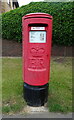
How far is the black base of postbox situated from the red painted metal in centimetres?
10

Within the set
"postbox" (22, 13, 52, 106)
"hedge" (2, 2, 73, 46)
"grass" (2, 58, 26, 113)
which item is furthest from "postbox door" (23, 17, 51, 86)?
"hedge" (2, 2, 73, 46)

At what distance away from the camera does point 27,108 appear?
2564mm

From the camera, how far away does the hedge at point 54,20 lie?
21.8ft

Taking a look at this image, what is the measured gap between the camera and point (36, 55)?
2.44m

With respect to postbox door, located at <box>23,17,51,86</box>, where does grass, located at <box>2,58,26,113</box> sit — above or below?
below

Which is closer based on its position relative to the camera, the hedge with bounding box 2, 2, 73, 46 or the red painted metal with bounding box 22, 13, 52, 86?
the red painted metal with bounding box 22, 13, 52, 86

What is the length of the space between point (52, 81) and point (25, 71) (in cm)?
160

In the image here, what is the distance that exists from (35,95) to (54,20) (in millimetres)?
5280

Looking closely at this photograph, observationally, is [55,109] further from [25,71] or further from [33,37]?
[33,37]

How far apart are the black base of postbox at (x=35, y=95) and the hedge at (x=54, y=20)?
4846 millimetres

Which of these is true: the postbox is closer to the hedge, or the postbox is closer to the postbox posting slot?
the postbox posting slot

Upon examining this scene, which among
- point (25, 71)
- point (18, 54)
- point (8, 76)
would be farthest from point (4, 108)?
point (18, 54)

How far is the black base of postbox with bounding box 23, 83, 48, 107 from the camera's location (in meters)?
2.58

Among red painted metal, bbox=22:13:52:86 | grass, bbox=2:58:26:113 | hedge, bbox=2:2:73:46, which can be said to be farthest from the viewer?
hedge, bbox=2:2:73:46
